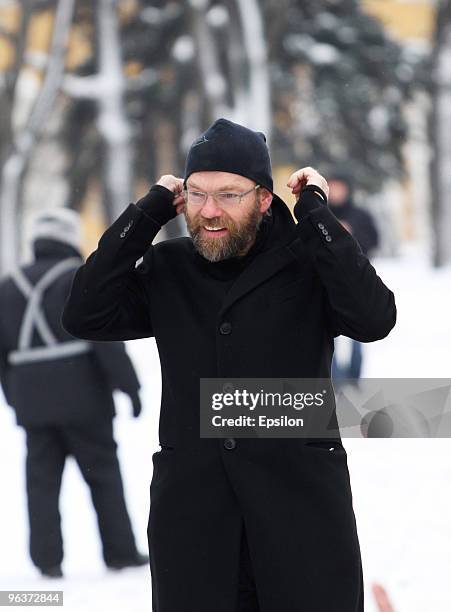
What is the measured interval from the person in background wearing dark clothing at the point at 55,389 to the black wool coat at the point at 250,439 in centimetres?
258

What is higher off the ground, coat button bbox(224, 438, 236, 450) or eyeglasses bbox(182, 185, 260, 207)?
eyeglasses bbox(182, 185, 260, 207)

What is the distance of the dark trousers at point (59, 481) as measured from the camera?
5.60 m

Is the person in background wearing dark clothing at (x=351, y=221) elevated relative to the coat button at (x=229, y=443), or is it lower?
elevated

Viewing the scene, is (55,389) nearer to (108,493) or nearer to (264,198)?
(108,493)

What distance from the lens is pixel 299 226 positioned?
2.89 m

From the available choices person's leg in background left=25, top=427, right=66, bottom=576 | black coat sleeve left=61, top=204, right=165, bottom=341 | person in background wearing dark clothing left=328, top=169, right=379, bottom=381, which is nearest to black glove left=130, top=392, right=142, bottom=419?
person's leg in background left=25, top=427, right=66, bottom=576

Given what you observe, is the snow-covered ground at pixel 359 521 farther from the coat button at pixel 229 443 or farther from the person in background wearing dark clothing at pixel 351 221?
the coat button at pixel 229 443

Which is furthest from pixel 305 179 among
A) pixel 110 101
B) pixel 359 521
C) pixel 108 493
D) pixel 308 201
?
pixel 110 101

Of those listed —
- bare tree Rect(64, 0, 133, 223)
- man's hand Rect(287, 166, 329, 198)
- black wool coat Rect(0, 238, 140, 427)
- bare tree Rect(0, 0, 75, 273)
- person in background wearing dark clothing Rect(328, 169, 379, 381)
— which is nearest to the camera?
man's hand Rect(287, 166, 329, 198)

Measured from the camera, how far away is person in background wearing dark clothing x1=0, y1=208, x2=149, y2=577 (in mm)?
5504

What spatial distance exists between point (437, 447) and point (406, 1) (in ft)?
52.9

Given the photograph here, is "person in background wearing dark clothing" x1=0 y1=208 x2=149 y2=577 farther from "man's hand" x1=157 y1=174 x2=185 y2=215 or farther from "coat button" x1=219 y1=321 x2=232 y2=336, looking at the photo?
"coat button" x1=219 y1=321 x2=232 y2=336

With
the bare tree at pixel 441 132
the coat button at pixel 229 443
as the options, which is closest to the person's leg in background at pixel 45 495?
the coat button at pixel 229 443

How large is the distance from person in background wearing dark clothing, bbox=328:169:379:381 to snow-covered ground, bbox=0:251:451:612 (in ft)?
4.05
